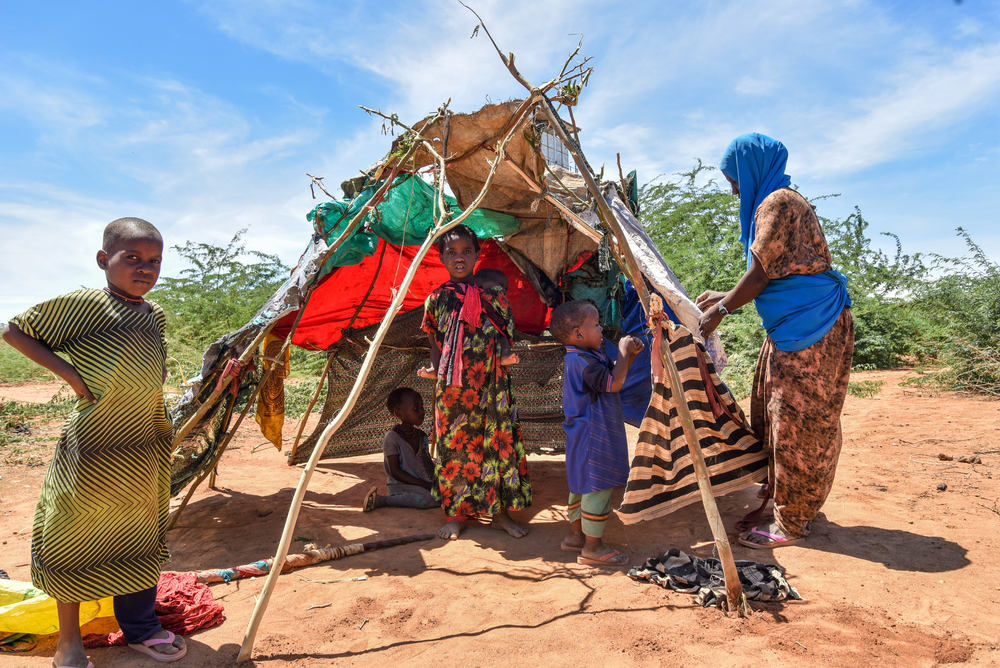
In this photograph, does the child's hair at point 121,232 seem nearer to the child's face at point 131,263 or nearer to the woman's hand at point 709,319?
the child's face at point 131,263

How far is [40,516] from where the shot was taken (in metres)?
2.17

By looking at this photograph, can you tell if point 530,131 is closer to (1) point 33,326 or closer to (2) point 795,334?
(2) point 795,334

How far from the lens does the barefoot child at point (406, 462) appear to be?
4.49 metres

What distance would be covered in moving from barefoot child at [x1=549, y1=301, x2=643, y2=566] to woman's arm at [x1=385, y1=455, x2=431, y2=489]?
1757mm

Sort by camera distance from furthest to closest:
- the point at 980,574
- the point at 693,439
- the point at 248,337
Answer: the point at 248,337 → the point at 980,574 → the point at 693,439

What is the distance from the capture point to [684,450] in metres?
3.17

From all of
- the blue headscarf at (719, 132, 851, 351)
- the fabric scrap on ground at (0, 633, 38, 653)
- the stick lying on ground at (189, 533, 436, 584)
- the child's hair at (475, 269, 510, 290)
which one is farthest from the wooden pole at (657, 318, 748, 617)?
the fabric scrap on ground at (0, 633, 38, 653)

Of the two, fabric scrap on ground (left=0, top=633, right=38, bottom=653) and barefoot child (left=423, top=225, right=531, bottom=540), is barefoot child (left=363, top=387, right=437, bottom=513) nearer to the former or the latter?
barefoot child (left=423, top=225, right=531, bottom=540)

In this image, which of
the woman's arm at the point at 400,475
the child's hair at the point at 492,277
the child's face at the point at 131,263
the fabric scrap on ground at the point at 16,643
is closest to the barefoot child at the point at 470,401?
the child's hair at the point at 492,277

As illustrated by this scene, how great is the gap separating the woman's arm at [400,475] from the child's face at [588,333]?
81.7 inches

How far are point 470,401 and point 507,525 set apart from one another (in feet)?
2.83

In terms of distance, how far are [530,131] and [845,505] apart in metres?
3.09

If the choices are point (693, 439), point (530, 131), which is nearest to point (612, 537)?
point (693, 439)

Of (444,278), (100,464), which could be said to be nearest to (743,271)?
(444,278)
